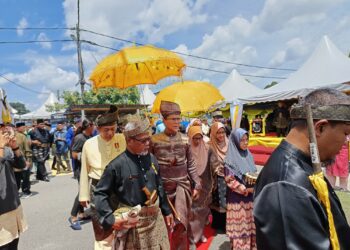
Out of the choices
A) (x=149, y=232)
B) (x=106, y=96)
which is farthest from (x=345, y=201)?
(x=106, y=96)

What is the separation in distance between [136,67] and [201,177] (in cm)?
238

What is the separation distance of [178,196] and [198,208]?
96 centimetres

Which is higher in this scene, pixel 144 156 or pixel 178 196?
pixel 144 156

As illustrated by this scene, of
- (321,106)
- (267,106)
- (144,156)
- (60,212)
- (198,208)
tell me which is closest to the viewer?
(321,106)

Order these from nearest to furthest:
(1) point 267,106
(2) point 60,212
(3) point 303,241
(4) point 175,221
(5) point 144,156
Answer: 1. (3) point 303,241
2. (5) point 144,156
3. (4) point 175,221
4. (2) point 60,212
5. (1) point 267,106

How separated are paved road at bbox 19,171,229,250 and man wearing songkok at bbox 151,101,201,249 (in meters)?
0.89

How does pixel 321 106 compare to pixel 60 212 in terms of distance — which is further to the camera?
pixel 60 212

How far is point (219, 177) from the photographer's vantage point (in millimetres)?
4355

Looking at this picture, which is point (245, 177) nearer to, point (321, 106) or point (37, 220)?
point (321, 106)

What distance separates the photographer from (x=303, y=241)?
1.05 metres

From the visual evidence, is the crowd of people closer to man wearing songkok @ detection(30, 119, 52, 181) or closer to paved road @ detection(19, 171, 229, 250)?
paved road @ detection(19, 171, 229, 250)

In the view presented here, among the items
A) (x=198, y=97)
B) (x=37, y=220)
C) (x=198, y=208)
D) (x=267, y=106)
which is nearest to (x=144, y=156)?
(x=198, y=208)

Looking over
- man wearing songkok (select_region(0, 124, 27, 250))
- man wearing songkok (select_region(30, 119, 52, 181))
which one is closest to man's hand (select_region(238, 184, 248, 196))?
man wearing songkok (select_region(0, 124, 27, 250))

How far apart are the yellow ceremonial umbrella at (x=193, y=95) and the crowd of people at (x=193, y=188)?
2836mm
